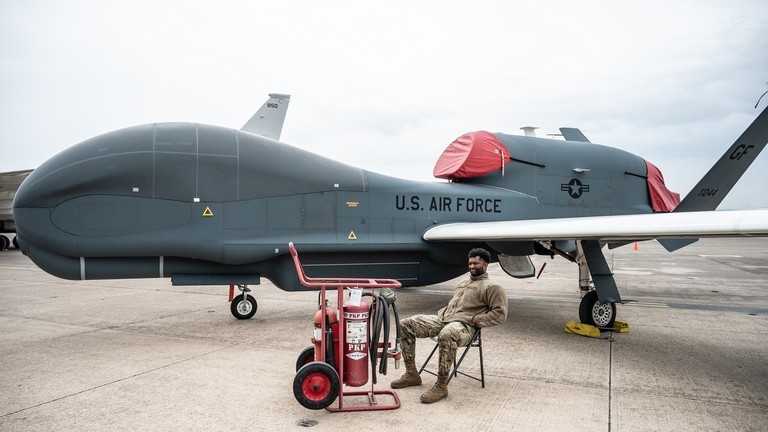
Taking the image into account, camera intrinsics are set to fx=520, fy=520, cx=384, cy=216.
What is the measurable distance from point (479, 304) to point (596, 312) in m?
3.30

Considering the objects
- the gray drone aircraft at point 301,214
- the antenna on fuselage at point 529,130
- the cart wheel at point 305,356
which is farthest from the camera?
the antenna on fuselage at point 529,130

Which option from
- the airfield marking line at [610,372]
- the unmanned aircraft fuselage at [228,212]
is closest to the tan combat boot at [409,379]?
the airfield marking line at [610,372]

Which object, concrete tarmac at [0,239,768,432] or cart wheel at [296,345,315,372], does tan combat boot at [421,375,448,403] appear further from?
cart wheel at [296,345,315,372]

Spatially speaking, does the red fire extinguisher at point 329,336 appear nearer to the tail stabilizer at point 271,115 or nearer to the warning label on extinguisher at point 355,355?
the warning label on extinguisher at point 355,355

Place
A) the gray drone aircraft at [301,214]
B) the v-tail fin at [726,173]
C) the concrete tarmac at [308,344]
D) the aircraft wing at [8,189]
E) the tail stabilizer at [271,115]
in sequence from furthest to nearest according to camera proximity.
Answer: the aircraft wing at [8,189], the tail stabilizer at [271,115], the v-tail fin at [726,173], the gray drone aircraft at [301,214], the concrete tarmac at [308,344]

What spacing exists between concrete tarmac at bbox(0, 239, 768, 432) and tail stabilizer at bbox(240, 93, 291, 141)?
12634 millimetres

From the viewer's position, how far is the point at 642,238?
20.6 feet

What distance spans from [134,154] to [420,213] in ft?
14.3

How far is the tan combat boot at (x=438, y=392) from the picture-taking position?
438 cm

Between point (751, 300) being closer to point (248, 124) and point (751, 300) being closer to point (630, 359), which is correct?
point (630, 359)

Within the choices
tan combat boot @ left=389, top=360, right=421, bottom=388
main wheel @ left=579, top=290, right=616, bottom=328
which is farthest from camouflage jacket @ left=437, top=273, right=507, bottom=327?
main wheel @ left=579, top=290, right=616, bottom=328

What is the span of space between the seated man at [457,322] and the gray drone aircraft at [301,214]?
2195 millimetres

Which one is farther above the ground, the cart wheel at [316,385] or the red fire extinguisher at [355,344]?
the red fire extinguisher at [355,344]

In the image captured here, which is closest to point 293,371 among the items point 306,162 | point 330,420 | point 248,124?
point 330,420
